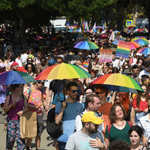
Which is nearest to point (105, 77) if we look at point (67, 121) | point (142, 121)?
point (142, 121)

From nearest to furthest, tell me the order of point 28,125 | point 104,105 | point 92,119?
point 92,119 < point 104,105 < point 28,125

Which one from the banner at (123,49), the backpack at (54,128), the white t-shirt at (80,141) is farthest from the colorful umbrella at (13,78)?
the banner at (123,49)

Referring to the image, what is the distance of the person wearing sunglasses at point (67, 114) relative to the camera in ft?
16.7

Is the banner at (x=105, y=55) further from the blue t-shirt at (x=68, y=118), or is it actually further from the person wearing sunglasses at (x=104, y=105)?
the blue t-shirt at (x=68, y=118)

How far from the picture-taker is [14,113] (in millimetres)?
5957

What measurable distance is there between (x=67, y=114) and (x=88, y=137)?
3.64 feet

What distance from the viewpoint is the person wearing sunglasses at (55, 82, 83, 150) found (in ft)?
16.7

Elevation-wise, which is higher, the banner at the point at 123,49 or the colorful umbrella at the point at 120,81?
the banner at the point at 123,49

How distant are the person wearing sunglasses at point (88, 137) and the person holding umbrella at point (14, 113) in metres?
2.05

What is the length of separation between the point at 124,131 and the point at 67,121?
885 mm

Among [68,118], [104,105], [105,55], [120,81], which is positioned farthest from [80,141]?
[105,55]

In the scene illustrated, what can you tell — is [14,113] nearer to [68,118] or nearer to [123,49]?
[68,118]

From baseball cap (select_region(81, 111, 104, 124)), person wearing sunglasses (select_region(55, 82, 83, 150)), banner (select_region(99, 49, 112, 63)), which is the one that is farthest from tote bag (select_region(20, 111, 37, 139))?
banner (select_region(99, 49, 112, 63))

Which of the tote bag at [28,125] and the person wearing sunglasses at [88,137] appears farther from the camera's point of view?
the tote bag at [28,125]
